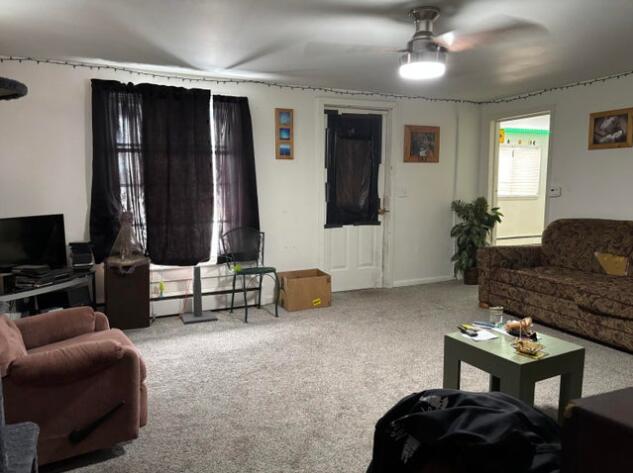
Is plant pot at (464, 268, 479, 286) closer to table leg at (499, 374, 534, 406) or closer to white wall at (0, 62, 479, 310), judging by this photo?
white wall at (0, 62, 479, 310)

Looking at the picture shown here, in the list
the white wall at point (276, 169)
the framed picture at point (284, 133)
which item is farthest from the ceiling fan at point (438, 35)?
the white wall at point (276, 169)

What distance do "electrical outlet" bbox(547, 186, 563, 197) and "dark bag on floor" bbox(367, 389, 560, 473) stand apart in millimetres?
4282

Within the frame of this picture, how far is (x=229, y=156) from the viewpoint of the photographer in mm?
4582

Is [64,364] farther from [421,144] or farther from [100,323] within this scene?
[421,144]

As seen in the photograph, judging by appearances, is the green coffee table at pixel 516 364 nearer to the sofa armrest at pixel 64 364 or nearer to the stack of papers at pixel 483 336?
the stack of papers at pixel 483 336

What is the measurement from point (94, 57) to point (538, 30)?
329 centimetres

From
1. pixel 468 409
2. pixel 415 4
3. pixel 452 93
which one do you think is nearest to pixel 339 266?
pixel 452 93

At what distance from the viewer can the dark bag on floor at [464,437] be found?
1.07 meters

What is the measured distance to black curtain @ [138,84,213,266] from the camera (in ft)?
13.9

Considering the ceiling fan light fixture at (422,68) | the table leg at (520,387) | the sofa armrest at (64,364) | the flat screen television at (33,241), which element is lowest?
the table leg at (520,387)

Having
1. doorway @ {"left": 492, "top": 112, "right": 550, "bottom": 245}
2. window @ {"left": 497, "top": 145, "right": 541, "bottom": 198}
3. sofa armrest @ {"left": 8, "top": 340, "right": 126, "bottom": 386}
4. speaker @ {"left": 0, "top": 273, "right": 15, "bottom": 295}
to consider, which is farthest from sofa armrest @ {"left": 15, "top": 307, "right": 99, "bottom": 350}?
window @ {"left": 497, "top": 145, "right": 541, "bottom": 198}

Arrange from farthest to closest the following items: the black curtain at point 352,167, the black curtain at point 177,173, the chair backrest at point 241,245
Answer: the black curtain at point 352,167, the chair backrest at point 241,245, the black curtain at point 177,173

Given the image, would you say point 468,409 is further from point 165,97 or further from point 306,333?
point 165,97

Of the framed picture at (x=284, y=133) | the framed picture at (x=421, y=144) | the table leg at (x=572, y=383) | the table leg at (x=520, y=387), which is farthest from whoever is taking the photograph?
the framed picture at (x=421, y=144)
